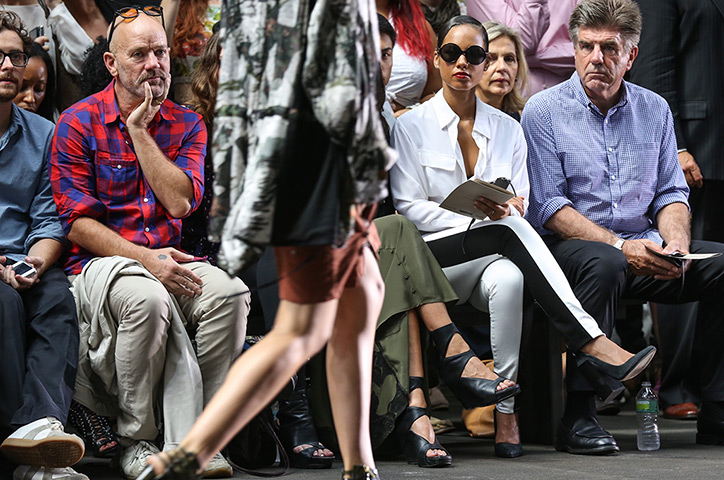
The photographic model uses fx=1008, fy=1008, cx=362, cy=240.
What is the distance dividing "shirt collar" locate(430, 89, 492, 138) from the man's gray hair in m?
0.63

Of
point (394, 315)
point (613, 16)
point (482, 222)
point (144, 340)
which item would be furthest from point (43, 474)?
point (613, 16)

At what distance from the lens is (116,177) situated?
3.62 m

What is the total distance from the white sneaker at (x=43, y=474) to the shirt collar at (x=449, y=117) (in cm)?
202

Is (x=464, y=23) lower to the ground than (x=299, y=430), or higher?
higher

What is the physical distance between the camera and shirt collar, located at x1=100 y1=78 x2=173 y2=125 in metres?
3.69

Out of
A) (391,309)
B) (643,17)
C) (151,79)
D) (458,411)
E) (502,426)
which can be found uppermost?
(643,17)

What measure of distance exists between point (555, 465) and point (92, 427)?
1.59 meters

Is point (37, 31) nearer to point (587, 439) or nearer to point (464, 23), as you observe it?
point (464, 23)

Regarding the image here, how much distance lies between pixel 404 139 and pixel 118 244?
49.7 inches

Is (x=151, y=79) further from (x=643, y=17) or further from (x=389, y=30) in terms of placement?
(x=643, y=17)

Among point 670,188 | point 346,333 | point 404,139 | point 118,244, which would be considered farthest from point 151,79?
point 670,188

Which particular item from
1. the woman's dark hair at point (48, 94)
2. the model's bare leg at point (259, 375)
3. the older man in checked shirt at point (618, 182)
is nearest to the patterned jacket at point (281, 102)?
the model's bare leg at point (259, 375)

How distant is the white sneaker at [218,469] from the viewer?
3230 millimetres

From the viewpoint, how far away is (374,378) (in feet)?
11.9
